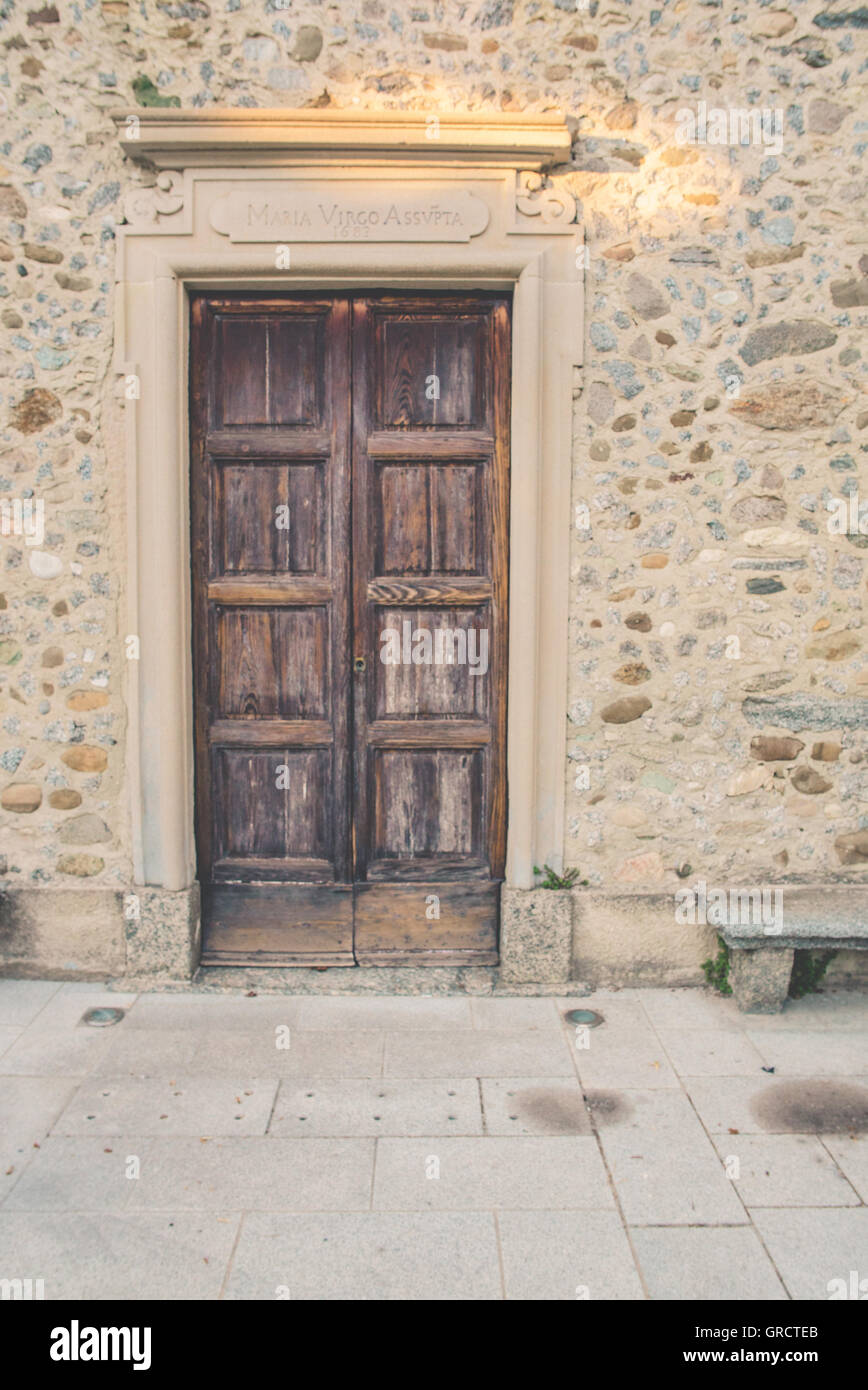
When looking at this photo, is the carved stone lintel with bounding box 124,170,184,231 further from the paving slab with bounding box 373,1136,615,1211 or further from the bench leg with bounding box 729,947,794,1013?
the bench leg with bounding box 729,947,794,1013

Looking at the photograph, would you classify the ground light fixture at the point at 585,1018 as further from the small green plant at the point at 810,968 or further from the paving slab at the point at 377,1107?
the small green plant at the point at 810,968

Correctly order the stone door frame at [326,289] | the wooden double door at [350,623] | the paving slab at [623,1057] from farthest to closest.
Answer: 1. the wooden double door at [350,623]
2. the stone door frame at [326,289]
3. the paving slab at [623,1057]

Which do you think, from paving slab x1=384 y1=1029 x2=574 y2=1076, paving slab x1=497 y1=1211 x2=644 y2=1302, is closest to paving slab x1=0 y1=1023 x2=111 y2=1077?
paving slab x1=384 y1=1029 x2=574 y2=1076

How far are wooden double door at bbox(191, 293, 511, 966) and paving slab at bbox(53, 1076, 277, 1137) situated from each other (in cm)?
82

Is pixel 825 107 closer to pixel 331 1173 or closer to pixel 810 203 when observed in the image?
pixel 810 203

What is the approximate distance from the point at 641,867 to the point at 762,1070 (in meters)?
0.84

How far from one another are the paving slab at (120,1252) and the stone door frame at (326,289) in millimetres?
1361

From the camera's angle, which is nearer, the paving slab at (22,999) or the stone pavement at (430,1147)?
the stone pavement at (430,1147)

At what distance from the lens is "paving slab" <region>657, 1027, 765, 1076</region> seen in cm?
316

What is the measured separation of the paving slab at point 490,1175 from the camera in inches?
98.7

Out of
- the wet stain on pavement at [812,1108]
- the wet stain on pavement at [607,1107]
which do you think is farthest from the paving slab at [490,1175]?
the wet stain on pavement at [812,1108]

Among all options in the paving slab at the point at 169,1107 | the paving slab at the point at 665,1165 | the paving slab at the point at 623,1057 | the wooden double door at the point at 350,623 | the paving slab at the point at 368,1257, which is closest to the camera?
the paving slab at the point at 368,1257

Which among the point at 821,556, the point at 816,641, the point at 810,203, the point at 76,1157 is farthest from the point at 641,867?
the point at 810,203

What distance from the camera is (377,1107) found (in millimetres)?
2939
